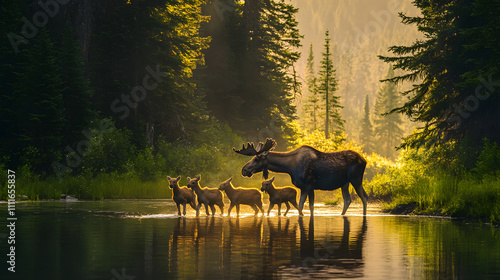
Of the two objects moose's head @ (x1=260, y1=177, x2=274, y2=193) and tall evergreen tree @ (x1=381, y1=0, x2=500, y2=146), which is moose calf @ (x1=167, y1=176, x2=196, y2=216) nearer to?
moose's head @ (x1=260, y1=177, x2=274, y2=193)

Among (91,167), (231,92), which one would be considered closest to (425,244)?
(91,167)

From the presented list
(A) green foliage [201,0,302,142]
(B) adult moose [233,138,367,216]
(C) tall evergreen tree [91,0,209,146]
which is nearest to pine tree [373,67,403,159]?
(A) green foliage [201,0,302,142]

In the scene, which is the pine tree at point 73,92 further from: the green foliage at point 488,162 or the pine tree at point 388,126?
the pine tree at point 388,126

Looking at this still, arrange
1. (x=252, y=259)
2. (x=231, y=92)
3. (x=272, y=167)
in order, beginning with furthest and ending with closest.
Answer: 1. (x=231, y=92)
2. (x=272, y=167)
3. (x=252, y=259)

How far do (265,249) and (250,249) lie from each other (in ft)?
0.99

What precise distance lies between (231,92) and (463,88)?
138 ft

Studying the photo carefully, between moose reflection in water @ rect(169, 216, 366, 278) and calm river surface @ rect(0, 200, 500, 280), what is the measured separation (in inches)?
0.7

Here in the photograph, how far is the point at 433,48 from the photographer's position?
35031 millimetres

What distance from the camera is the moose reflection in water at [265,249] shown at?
11.4m

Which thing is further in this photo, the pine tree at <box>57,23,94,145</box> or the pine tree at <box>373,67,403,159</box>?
the pine tree at <box>373,67,403,159</box>

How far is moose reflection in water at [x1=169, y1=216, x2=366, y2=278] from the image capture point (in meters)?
11.4

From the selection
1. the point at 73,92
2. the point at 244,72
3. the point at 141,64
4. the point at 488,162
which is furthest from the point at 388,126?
the point at 488,162

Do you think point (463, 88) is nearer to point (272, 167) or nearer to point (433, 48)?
point (433, 48)

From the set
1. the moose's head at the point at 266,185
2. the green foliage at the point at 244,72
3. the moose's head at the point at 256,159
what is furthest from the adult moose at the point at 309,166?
the green foliage at the point at 244,72
